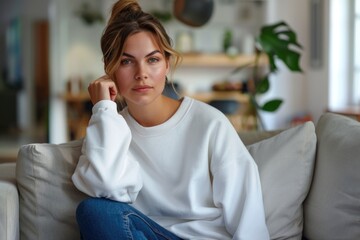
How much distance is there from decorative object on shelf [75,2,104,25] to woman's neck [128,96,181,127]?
216 inches

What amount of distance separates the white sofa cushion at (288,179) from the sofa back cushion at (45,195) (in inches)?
24.8

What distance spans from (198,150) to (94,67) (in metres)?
5.83

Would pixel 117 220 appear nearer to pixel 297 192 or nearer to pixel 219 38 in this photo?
pixel 297 192

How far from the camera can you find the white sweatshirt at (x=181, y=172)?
1.65 meters

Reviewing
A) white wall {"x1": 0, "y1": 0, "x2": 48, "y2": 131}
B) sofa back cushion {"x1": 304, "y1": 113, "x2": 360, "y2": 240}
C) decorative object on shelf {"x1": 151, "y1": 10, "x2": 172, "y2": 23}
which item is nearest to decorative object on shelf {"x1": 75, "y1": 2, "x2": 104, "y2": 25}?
decorative object on shelf {"x1": 151, "y1": 10, "x2": 172, "y2": 23}

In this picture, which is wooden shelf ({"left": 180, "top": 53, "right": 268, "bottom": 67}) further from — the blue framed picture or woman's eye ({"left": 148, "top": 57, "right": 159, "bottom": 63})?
woman's eye ({"left": 148, "top": 57, "right": 159, "bottom": 63})

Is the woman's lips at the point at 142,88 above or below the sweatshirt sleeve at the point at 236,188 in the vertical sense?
above

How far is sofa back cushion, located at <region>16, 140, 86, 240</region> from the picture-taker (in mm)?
1758

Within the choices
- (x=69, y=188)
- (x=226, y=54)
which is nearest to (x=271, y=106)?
(x=69, y=188)

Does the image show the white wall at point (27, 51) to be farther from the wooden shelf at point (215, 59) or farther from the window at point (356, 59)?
the window at point (356, 59)

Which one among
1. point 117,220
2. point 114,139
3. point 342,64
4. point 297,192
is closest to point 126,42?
point 114,139

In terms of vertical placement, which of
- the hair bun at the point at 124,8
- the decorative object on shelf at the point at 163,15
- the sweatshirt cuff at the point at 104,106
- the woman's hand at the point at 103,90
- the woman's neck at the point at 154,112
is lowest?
the woman's neck at the point at 154,112

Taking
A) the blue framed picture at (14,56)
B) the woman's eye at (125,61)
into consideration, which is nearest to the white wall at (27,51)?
the blue framed picture at (14,56)

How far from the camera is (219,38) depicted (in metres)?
7.28
